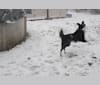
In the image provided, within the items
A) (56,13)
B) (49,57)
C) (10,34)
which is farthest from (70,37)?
(56,13)

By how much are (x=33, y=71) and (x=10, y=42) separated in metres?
1.89

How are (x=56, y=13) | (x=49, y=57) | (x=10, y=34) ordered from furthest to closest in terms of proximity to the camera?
(x=56, y=13) < (x=10, y=34) < (x=49, y=57)

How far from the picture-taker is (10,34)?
7.48 metres

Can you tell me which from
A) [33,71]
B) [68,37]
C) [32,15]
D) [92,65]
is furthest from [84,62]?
[32,15]

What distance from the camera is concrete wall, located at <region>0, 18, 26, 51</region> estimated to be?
7316 millimetres

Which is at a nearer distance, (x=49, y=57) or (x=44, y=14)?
(x=49, y=57)

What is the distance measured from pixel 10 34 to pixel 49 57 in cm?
149

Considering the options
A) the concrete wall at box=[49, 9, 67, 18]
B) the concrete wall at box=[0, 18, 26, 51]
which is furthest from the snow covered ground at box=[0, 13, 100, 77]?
the concrete wall at box=[49, 9, 67, 18]

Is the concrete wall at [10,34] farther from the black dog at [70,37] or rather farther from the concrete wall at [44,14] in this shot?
the concrete wall at [44,14]

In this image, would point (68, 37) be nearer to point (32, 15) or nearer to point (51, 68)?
point (51, 68)

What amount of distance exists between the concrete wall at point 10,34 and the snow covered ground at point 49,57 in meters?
0.19

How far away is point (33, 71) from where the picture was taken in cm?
→ 586

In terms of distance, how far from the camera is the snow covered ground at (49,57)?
584cm

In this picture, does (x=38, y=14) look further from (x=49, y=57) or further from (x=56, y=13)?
(x=49, y=57)
